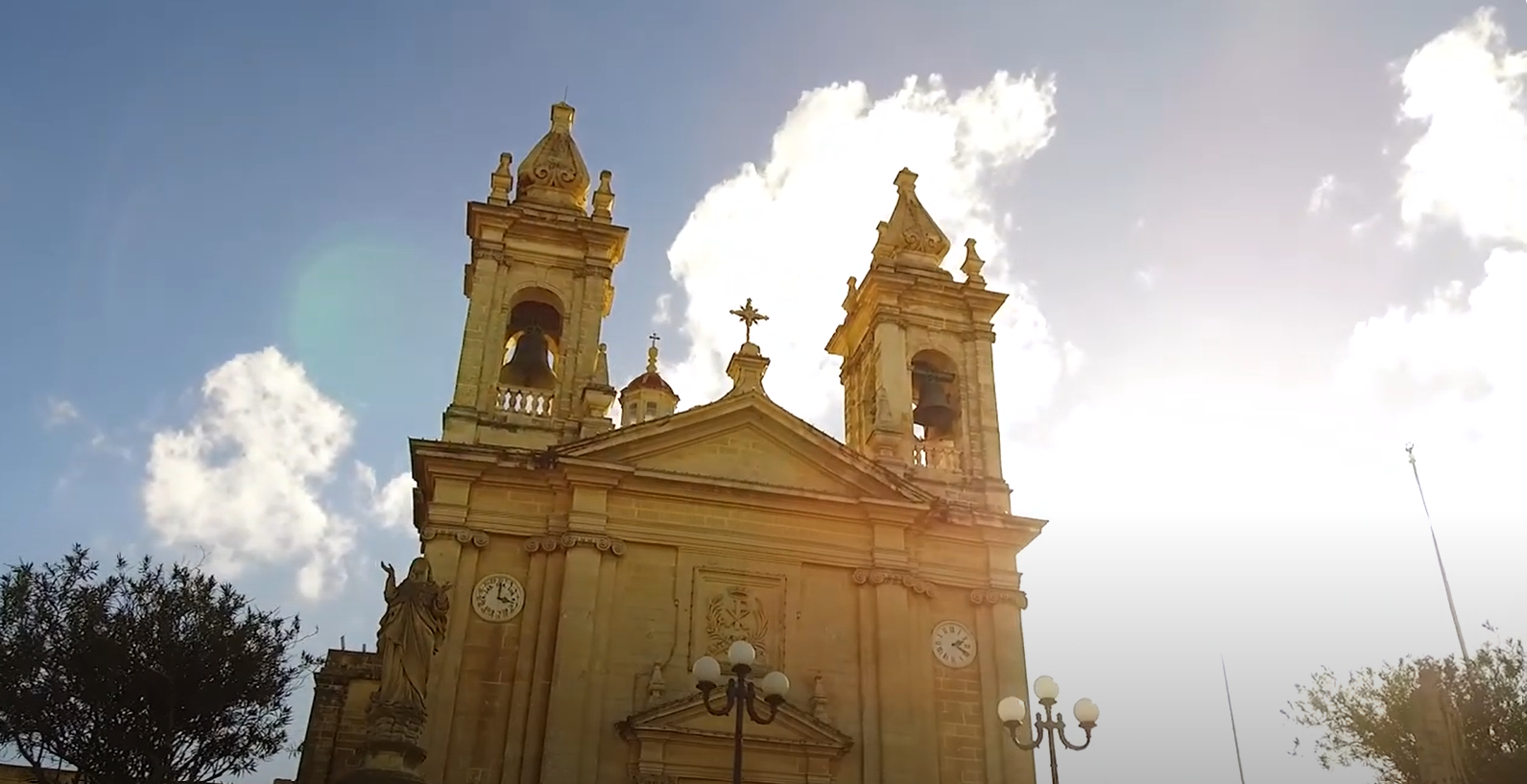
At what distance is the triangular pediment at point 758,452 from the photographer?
18.0 m

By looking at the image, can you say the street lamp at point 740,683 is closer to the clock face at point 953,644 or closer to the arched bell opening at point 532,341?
the clock face at point 953,644

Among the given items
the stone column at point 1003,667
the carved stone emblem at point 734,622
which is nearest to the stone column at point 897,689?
the stone column at point 1003,667

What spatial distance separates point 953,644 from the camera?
17828mm

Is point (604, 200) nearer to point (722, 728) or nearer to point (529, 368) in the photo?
point (529, 368)

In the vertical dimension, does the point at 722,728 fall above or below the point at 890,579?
below

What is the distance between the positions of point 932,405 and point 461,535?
8284 mm

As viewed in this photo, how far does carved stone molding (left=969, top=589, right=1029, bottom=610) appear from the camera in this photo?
1820 centimetres

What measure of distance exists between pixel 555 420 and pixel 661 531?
2.62 meters

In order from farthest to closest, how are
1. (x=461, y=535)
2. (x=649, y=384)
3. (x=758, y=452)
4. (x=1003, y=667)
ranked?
1. (x=649, y=384)
2. (x=758, y=452)
3. (x=1003, y=667)
4. (x=461, y=535)

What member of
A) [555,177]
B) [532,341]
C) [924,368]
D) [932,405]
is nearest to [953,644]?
[932,405]

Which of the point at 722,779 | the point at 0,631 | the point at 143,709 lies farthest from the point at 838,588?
the point at 0,631

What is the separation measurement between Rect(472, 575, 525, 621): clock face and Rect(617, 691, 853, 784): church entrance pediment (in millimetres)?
2253

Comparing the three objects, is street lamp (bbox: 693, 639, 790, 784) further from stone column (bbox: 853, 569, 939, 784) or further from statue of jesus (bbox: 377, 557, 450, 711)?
stone column (bbox: 853, 569, 939, 784)

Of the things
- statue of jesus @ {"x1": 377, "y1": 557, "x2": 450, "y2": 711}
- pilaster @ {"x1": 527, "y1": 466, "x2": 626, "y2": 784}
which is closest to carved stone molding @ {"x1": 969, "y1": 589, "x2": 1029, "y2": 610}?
pilaster @ {"x1": 527, "y1": 466, "x2": 626, "y2": 784}
